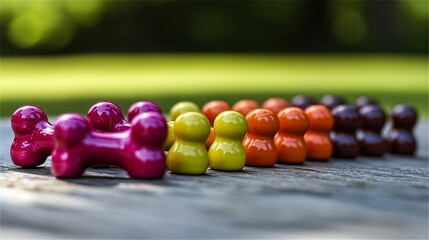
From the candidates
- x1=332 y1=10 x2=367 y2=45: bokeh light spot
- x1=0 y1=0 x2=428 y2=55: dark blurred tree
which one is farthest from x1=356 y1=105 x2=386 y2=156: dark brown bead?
x1=332 y1=10 x2=367 y2=45: bokeh light spot

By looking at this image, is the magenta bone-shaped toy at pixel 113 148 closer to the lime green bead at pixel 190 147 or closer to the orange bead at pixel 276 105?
the lime green bead at pixel 190 147

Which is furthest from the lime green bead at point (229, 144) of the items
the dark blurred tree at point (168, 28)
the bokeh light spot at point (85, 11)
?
the bokeh light spot at point (85, 11)

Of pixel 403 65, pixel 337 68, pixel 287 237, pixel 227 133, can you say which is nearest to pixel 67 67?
pixel 337 68

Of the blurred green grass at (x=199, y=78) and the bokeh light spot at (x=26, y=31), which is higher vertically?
the bokeh light spot at (x=26, y=31)

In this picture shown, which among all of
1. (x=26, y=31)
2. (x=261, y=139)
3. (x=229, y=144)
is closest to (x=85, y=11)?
(x=26, y=31)

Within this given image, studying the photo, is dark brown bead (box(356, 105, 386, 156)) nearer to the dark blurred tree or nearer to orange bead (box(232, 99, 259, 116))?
orange bead (box(232, 99, 259, 116))

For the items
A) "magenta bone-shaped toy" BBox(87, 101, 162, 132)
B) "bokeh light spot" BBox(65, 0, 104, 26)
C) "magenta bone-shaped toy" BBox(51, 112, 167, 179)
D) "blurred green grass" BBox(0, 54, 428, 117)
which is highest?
"bokeh light spot" BBox(65, 0, 104, 26)
